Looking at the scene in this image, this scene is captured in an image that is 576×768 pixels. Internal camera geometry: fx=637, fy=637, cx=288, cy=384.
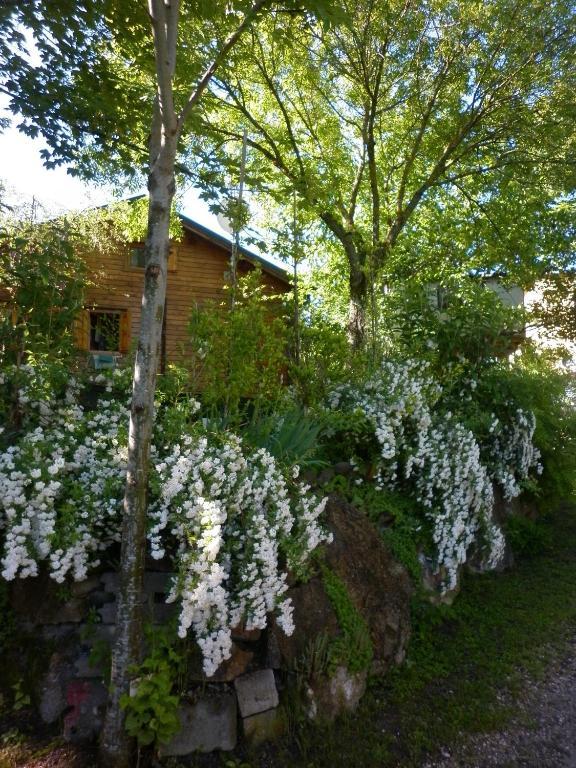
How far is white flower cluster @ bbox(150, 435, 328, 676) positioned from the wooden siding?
852 cm

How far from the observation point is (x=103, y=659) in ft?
10.6

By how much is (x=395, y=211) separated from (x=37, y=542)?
11879mm

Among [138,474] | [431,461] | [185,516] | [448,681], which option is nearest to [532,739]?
[448,681]

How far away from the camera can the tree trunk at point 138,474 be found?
2938mm

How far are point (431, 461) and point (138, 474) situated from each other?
2.82m

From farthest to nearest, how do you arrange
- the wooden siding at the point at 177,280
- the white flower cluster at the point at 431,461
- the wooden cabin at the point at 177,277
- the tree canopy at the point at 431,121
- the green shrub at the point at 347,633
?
the wooden siding at the point at 177,280 < the wooden cabin at the point at 177,277 < the tree canopy at the point at 431,121 < the white flower cluster at the point at 431,461 < the green shrub at the point at 347,633

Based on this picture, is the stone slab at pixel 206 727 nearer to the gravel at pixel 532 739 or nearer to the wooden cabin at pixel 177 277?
the gravel at pixel 532 739

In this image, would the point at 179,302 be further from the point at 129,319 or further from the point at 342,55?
the point at 342,55

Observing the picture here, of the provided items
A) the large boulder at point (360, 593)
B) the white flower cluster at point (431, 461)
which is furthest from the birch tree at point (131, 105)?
the white flower cluster at point (431, 461)

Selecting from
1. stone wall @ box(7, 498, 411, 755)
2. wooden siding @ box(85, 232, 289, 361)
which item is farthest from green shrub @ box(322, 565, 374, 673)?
wooden siding @ box(85, 232, 289, 361)

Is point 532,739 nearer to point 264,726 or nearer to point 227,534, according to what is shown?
point 264,726

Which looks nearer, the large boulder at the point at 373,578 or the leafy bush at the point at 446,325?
the large boulder at the point at 373,578

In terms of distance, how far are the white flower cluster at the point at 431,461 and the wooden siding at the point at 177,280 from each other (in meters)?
6.65

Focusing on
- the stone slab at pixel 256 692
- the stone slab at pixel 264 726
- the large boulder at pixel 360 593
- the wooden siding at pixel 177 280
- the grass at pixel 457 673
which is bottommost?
the grass at pixel 457 673
